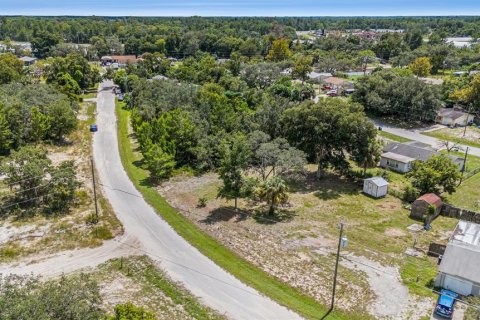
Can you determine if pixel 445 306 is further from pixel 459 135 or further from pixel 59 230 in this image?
pixel 459 135

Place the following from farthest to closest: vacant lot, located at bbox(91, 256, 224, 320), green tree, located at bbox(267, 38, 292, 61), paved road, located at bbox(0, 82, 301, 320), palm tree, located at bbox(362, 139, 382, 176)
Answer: green tree, located at bbox(267, 38, 292, 61) < palm tree, located at bbox(362, 139, 382, 176) < paved road, located at bbox(0, 82, 301, 320) < vacant lot, located at bbox(91, 256, 224, 320)

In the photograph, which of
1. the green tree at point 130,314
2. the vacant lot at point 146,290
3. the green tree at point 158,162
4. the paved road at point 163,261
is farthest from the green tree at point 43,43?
the green tree at point 130,314

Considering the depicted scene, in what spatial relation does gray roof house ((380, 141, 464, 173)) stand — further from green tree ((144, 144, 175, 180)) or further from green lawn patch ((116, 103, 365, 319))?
green lawn patch ((116, 103, 365, 319))

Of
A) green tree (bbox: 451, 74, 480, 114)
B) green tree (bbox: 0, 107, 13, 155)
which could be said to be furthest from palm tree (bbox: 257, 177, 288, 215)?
green tree (bbox: 451, 74, 480, 114)

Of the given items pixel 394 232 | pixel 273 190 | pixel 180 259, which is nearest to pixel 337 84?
pixel 394 232

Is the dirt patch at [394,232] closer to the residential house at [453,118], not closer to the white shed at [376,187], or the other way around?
the white shed at [376,187]

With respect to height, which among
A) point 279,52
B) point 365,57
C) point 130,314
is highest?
point 279,52
